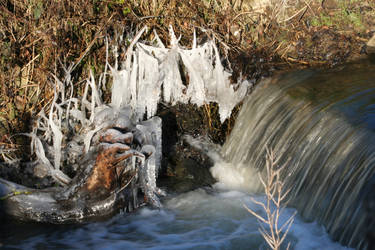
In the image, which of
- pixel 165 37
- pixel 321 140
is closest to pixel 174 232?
pixel 321 140

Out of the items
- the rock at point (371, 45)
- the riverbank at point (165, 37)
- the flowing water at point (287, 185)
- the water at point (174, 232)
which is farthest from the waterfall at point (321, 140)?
the rock at point (371, 45)

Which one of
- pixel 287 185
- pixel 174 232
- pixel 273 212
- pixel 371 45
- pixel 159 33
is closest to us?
pixel 273 212

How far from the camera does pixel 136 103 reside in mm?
5492

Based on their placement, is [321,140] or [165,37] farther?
[165,37]

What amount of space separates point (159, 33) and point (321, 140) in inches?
97.9

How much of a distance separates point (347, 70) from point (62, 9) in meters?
3.48

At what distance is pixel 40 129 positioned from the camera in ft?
17.5

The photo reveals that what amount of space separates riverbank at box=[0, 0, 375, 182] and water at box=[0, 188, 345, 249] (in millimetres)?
1111

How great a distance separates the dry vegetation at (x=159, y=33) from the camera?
5.41 m

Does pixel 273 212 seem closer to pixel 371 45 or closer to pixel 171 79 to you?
pixel 171 79

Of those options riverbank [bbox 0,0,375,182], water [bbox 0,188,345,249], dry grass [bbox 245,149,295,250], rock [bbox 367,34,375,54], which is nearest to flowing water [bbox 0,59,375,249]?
water [bbox 0,188,345,249]

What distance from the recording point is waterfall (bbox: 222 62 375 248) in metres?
3.94

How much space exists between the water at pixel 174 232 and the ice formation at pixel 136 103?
0.32 metres

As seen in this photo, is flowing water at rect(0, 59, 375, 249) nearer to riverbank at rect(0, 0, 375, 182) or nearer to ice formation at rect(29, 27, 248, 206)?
ice formation at rect(29, 27, 248, 206)
